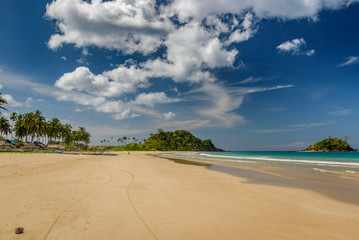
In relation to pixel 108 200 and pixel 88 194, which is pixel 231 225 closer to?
pixel 108 200

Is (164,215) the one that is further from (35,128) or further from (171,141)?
(171,141)

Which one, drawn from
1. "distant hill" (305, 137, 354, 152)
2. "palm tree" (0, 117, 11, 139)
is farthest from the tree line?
"distant hill" (305, 137, 354, 152)

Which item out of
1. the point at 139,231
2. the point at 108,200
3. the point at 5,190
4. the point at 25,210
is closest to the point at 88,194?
the point at 108,200

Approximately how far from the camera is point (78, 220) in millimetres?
5078

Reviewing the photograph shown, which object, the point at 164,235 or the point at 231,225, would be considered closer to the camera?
the point at 164,235

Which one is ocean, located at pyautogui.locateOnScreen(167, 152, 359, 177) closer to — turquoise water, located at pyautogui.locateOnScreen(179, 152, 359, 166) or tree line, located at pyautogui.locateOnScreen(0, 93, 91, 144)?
turquoise water, located at pyautogui.locateOnScreen(179, 152, 359, 166)

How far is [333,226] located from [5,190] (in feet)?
39.9

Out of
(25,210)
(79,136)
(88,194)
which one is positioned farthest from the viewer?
(79,136)

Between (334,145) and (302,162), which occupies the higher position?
(334,145)

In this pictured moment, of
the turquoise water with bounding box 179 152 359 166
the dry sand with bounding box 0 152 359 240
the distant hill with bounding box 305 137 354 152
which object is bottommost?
the turquoise water with bounding box 179 152 359 166

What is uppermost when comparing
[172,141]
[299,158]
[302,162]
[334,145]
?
[334,145]

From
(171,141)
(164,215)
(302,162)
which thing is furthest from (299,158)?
(171,141)

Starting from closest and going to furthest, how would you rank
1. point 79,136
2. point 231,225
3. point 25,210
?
point 231,225 < point 25,210 < point 79,136

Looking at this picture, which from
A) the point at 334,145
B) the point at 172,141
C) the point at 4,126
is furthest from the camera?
the point at 172,141
